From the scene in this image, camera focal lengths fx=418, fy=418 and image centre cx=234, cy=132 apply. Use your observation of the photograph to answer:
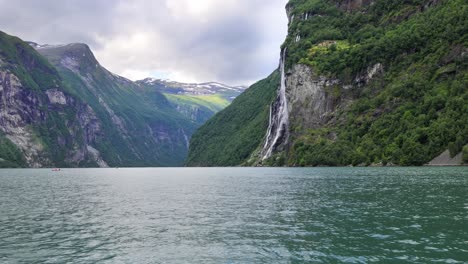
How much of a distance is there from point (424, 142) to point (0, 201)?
128m

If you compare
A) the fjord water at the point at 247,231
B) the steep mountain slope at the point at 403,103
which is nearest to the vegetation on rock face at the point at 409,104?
the steep mountain slope at the point at 403,103

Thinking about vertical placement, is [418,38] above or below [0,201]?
above

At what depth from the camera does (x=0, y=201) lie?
53.5m

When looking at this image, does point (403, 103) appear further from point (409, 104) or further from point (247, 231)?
point (247, 231)

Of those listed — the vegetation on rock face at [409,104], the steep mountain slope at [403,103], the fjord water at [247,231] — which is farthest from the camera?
the steep mountain slope at [403,103]

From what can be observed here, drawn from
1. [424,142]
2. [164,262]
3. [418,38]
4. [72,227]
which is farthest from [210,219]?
[418,38]

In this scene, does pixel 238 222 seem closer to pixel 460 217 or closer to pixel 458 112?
pixel 460 217

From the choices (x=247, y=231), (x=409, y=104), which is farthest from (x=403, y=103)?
(x=247, y=231)

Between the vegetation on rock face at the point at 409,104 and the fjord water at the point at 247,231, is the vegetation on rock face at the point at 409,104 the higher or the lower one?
the higher one

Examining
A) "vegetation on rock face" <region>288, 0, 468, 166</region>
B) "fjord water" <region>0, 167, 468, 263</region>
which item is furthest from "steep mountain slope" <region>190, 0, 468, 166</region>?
"fjord water" <region>0, 167, 468, 263</region>

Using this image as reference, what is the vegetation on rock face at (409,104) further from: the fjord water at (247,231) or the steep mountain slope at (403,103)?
the fjord water at (247,231)

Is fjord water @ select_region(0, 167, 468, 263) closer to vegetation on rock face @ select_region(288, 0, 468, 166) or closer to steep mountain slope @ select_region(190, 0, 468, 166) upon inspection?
vegetation on rock face @ select_region(288, 0, 468, 166)

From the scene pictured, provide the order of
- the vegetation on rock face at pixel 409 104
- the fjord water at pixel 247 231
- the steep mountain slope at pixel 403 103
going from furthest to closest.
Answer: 1. the steep mountain slope at pixel 403 103
2. the vegetation on rock face at pixel 409 104
3. the fjord water at pixel 247 231

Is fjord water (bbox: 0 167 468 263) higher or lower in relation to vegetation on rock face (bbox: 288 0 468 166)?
lower
